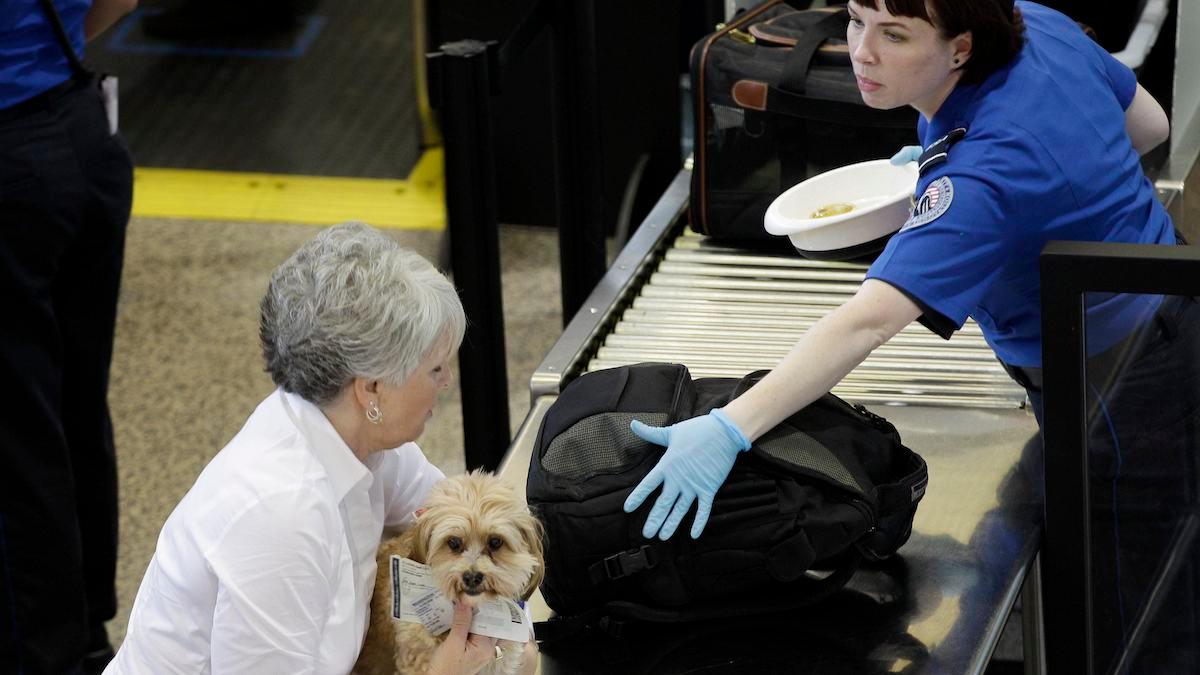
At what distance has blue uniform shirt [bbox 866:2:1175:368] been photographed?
2104 millimetres

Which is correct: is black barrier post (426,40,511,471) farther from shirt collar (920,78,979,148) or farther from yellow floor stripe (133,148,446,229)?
yellow floor stripe (133,148,446,229)

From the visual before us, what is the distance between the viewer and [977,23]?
214cm

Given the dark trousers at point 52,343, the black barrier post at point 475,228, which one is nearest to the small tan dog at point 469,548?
the black barrier post at point 475,228

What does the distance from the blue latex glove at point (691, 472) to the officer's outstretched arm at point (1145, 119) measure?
0.86 metres

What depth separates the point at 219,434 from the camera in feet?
14.3

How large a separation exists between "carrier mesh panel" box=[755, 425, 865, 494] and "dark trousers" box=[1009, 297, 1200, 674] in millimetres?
299

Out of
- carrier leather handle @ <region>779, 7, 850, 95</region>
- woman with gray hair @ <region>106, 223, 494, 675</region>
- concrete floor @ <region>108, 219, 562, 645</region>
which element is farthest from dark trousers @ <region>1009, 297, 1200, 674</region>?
concrete floor @ <region>108, 219, 562, 645</region>

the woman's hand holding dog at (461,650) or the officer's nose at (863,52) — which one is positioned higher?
the officer's nose at (863,52)

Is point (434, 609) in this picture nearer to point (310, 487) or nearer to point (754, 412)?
point (310, 487)

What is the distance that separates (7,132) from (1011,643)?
2.35m

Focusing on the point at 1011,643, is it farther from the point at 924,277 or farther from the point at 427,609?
the point at 427,609

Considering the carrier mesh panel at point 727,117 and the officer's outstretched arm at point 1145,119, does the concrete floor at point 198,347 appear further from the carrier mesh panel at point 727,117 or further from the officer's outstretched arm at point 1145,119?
the officer's outstretched arm at point 1145,119

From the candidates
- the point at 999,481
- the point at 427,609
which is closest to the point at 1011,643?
the point at 999,481

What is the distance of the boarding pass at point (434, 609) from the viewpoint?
192 centimetres
